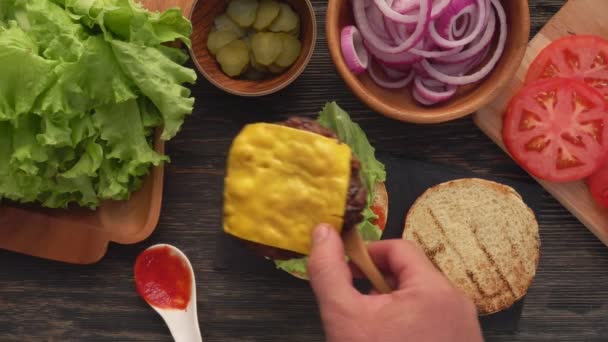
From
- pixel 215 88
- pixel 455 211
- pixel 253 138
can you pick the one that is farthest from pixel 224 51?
pixel 455 211

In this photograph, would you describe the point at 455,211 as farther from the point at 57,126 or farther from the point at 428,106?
the point at 57,126

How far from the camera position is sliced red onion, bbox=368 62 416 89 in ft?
7.07

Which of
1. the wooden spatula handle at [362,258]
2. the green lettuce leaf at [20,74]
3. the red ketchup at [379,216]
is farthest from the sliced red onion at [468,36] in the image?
the green lettuce leaf at [20,74]

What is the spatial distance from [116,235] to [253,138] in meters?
0.89

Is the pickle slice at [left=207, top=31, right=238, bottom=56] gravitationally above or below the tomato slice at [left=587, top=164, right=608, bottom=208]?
above

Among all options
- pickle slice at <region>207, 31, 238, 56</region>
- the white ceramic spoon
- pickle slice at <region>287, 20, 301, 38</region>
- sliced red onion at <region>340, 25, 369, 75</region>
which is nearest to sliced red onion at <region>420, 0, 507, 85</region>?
sliced red onion at <region>340, 25, 369, 75</region>

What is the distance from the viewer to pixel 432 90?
2.13 meters

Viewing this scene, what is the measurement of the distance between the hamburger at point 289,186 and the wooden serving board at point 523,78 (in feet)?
3.00

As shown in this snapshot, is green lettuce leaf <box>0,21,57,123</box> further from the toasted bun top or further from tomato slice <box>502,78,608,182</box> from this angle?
tomato slice <box>502,78,608,182</box>

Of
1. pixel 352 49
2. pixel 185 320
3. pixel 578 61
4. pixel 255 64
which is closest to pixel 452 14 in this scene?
pixel 352 49

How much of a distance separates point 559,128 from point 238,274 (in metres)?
1.25

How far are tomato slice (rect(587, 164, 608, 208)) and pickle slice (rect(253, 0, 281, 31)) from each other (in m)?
1.23

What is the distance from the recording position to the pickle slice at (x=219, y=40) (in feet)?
7.12

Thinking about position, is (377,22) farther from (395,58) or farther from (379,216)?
(379,216)
